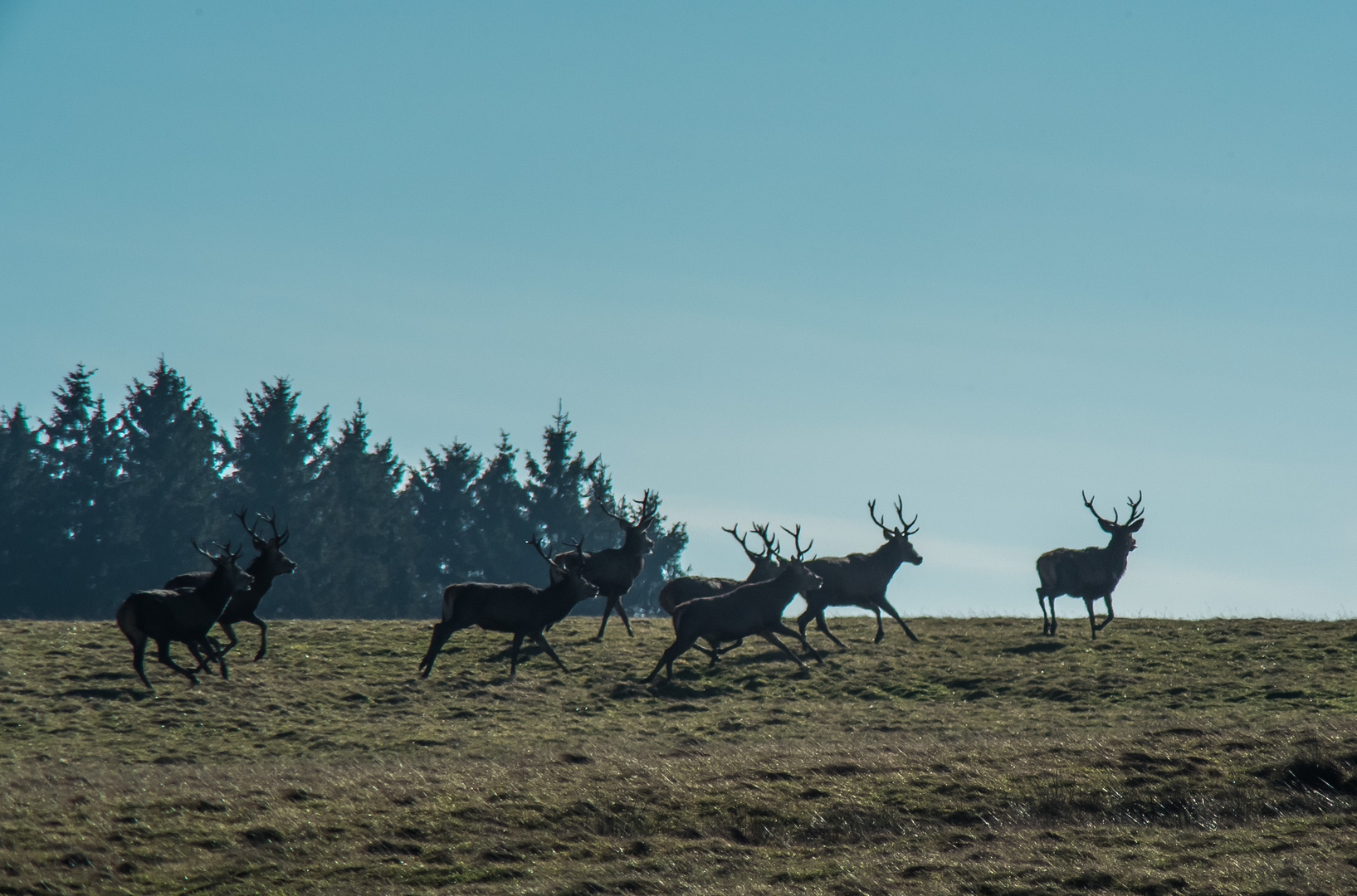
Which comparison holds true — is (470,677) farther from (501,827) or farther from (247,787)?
(501,827)

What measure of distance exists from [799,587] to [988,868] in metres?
Result: 12.7

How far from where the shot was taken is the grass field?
11.8 m

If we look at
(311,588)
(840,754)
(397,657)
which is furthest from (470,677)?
(311,588)

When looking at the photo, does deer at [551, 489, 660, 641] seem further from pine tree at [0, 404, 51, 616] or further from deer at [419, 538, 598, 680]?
pine tree at [0, 404, 51, 616]

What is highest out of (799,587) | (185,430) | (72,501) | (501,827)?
(185,430)

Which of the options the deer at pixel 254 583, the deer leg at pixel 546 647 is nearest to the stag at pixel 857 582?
the deer leg at pixel 546 647

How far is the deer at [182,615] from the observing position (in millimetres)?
21172

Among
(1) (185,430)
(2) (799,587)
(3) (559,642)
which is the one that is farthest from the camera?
(1) (185,430)

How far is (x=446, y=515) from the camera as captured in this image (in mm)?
74500

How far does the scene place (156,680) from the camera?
21.7 m

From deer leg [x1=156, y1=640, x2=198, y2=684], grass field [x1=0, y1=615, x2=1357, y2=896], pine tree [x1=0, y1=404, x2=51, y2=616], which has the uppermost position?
pine tree [x1=0, y1=404, x2=51, y2=616]

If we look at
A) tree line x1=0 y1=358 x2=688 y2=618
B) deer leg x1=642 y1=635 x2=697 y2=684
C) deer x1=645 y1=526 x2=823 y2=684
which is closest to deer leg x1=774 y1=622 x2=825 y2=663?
deer x1=645 y1=526 x2=823 y2=684

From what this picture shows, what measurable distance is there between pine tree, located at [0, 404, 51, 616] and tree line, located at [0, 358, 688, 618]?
0.22ft

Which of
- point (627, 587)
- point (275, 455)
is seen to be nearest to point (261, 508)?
point (275, 455)
